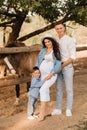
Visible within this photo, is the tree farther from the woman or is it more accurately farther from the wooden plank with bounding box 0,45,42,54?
the woman

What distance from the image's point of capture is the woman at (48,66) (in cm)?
607

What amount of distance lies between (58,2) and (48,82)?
4127mm

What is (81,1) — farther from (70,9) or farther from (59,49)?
(59,49)

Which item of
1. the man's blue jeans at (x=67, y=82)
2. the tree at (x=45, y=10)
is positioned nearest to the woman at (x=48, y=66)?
the man's blue jeans at (x=67, y=82)

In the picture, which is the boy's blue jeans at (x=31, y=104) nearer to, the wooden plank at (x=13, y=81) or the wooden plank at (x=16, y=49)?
the wooden plank at (x=13, y=81)

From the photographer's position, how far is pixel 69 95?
639cm

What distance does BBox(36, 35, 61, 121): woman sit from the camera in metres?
6.07

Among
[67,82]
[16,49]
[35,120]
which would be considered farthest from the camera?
[16,49]

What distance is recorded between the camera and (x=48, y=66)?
613 centimetres

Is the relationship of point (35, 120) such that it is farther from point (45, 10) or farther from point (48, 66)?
point (45, 10)

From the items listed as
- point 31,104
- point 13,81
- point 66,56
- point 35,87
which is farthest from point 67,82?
point 13,81

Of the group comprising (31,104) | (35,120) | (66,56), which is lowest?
(35,120)

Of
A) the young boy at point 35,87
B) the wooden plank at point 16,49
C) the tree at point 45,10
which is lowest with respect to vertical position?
the young boy at point 35,87

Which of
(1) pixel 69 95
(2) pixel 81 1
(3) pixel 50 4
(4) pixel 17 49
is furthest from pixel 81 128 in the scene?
(2) pixel 81 1
